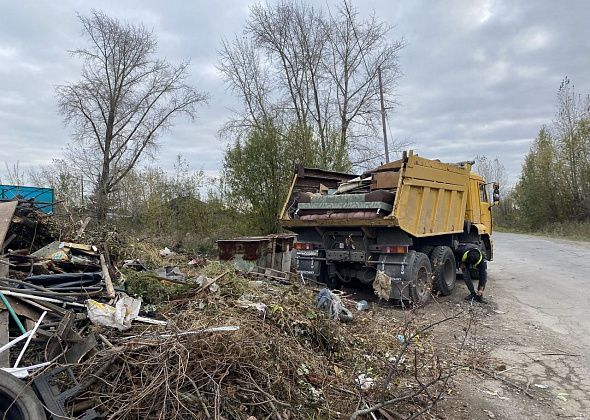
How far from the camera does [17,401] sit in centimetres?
260

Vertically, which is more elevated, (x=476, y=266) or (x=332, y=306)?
(x=476, y=266)

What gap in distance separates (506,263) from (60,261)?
39.3 ft

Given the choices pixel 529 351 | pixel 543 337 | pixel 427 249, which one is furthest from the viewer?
pixel 427 249

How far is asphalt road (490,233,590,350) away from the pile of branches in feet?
9.78

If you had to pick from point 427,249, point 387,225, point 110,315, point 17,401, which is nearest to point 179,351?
point 110,315

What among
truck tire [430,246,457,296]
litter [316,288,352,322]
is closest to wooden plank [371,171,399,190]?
truck tire [430,246,457,296]

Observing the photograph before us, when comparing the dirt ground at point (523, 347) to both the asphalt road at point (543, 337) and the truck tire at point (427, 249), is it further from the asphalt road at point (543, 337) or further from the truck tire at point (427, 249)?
the truck tire at point (427, 249)

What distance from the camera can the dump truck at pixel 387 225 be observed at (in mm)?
6941

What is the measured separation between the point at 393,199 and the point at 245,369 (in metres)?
4.53

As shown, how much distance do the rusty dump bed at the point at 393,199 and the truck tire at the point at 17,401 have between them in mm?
5225

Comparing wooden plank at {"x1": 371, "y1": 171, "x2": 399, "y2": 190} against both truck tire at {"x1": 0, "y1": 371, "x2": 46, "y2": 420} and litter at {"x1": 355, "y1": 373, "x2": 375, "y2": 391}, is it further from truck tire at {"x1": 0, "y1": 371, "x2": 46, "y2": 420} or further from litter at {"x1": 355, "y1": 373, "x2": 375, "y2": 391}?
truck tire at {"x1": 0, "y1": 371, "x2": 46, "y2": 420}

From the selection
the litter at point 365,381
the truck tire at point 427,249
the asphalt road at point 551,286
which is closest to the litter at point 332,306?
the litter at point 365,381

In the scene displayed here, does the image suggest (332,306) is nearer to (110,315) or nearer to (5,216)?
(110,315)

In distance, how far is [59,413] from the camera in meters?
2.70
